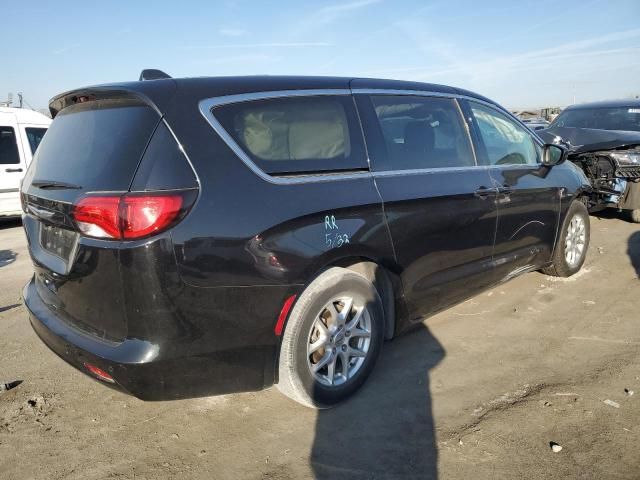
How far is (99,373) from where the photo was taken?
2.29 m

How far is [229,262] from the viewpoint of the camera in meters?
2.23

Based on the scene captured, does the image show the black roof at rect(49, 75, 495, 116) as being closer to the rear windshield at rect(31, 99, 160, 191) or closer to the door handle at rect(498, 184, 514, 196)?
the rear windshield at rect(31, 99, 160, 191)

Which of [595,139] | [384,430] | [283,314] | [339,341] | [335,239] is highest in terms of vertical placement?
[595,139]

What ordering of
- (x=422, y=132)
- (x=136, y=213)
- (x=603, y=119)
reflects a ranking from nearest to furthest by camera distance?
1. (x=136, y=213)
2. (x=422, y=132)
3. (x=603, y=119)

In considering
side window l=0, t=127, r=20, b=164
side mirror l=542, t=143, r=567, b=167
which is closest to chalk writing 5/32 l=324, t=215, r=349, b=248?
side mirror l=542, t=143, r=567, b=167

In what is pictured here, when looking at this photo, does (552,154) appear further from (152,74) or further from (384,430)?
(152,74)

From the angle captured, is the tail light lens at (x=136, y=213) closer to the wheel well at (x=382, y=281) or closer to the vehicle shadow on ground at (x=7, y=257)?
the wheel well at (x=382, y=281)

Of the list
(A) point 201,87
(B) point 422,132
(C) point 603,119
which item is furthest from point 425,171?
(C) point 603,119

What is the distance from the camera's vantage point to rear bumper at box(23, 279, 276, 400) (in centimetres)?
217

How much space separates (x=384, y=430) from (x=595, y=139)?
625 cm

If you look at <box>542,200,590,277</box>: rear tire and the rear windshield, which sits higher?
the rear windshield

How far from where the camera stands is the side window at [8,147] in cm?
860

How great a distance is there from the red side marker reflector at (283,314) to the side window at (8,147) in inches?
325

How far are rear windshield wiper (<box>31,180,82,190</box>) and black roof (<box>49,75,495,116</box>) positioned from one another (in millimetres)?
477
